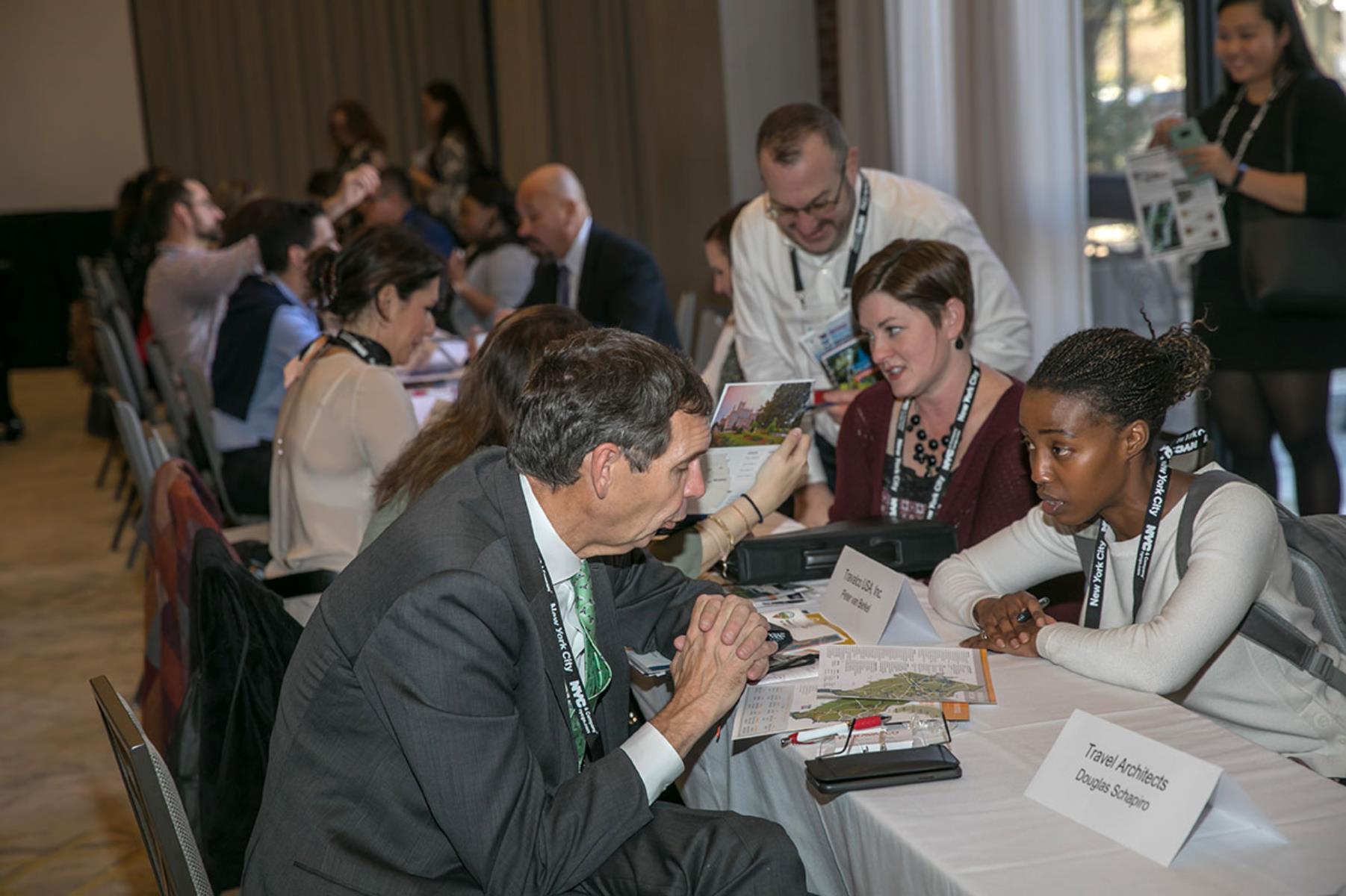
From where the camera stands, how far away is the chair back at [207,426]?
4543 millimetres

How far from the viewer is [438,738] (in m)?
1.46

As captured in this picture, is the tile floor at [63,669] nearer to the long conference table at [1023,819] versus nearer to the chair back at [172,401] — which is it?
the chair back at [172,401]

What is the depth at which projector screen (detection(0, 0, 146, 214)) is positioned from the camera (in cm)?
1330

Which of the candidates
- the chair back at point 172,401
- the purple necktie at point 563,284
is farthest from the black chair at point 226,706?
the purple necktie at point 563,284

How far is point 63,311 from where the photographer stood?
13547 mm

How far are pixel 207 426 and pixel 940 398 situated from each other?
110 inches

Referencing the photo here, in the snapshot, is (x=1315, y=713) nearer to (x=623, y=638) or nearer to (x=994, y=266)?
(x=623, y=638)

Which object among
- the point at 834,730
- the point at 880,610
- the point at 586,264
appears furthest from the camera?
the point at 586,264

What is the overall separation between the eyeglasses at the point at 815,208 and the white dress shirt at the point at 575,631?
1.84 metres

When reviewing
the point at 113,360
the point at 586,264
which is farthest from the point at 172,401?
the point at 586,264

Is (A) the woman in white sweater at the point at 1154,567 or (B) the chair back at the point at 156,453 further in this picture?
(B) the chair back at the point at 156,453

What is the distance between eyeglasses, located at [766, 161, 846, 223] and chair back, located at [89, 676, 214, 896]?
2.26 metres

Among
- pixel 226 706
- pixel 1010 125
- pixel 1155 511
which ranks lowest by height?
pixel 226 706

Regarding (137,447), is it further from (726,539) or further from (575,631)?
(575,631)
